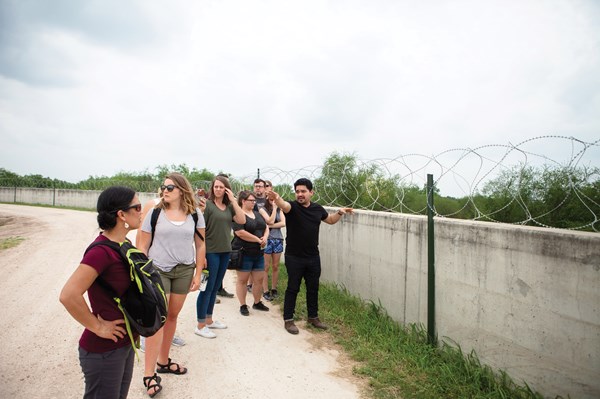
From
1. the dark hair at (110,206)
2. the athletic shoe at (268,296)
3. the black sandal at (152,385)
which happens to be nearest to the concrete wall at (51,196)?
the athletic shoe at (268,296)

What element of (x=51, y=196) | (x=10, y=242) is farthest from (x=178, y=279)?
(x=51, y=196)

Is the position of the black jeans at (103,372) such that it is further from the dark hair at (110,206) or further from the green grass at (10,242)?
the green grass at (10,242)

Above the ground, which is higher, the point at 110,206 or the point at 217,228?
the point at 110,206

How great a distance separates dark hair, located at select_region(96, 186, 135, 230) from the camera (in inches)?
77.7

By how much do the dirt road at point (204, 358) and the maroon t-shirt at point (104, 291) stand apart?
4.67 feet

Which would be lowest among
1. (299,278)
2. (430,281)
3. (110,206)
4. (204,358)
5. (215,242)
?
(204,358)

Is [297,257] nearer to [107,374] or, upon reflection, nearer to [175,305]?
[175,305]

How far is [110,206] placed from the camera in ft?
6.53

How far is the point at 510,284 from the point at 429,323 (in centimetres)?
110

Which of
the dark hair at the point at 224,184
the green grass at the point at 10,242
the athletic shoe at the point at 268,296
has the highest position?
the dark hair at the point at 224,184

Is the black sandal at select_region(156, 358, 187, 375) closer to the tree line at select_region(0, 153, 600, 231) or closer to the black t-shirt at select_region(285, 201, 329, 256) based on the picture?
the black t-shirt at select_region(285, 201, 329, 256)

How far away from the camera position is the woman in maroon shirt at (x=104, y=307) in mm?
1801

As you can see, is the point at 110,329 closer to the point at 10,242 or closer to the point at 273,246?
the point at 273,246

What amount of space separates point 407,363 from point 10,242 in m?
11.0
